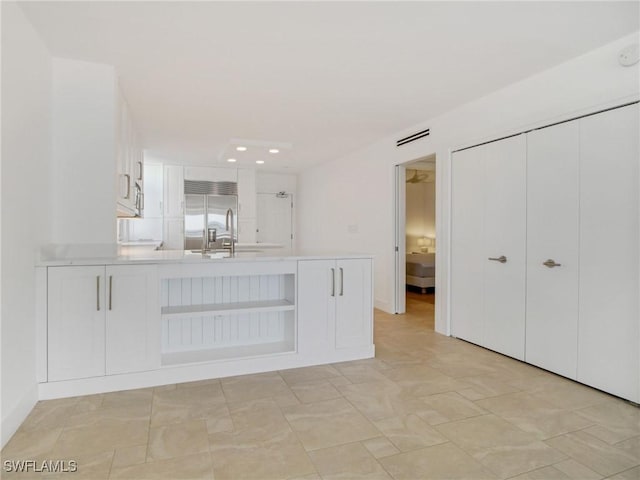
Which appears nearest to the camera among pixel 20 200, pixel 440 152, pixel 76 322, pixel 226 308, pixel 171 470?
pixel 171 470

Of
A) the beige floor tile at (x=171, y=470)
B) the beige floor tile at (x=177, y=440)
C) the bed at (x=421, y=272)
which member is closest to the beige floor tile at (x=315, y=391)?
the beige floor tile at (x=177, y=440)

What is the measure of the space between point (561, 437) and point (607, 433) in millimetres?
284

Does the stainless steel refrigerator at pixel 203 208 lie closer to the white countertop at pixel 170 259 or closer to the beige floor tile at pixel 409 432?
the white countertop at pixel 170 259

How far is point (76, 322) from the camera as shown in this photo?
2553 millimetres

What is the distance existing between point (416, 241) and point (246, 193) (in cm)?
373

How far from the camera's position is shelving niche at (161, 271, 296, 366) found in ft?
9.93

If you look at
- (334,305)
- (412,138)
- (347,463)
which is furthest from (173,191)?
(347,463)

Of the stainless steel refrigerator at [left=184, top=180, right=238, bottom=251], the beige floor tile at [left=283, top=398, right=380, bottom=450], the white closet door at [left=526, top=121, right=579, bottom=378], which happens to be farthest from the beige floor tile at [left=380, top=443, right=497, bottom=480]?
the stainless steel refrigerator at [left=184, top=180, right=238, bottom=251]

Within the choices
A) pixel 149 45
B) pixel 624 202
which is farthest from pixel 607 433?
pixel 149 45

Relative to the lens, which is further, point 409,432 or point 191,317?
point 191,317

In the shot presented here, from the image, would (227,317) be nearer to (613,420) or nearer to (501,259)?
(501,259)

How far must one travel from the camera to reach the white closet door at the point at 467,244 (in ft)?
12.1

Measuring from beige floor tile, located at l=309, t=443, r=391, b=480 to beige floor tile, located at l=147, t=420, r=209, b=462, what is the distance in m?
0.58

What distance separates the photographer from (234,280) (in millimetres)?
3262
